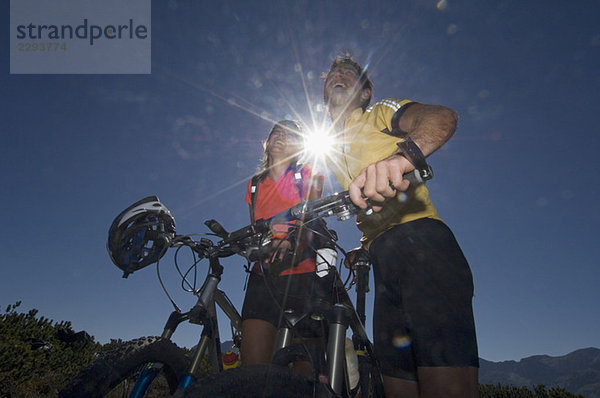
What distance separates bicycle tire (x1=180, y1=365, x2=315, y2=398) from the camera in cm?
122

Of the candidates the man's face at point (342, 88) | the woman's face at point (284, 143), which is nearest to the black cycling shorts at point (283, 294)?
the man's face at point (342, 88)

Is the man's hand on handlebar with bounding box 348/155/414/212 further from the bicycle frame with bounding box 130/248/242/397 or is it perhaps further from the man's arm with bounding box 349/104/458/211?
the bicycle frame with bounding box 130/248/242/397

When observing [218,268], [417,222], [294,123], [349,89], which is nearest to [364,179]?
[417,222]

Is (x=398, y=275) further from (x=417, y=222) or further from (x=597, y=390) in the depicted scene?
(x=597, y=390)

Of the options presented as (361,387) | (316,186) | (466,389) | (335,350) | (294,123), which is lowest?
(361,387)

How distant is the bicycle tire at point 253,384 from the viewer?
4.00 feet

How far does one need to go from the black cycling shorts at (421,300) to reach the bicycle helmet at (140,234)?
78.2 inches

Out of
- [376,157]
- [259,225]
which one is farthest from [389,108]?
[259,225]

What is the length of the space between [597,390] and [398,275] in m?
288

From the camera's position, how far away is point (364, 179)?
142cm

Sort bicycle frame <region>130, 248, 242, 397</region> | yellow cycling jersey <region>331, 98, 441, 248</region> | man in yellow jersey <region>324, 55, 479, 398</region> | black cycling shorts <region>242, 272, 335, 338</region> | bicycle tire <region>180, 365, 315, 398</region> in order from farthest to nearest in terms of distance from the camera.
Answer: black cycling shorts <region>242, 272, 335, 338</region> → yellow cycling jersey <region>331, 98, 441, 248</region> → bicycle frame <region>130, 248, 242, 397</region> → man in yellow jersey <region>324, 55, 479, 398</region> → bicycle tire <region>180, 365, 315, 398</region>

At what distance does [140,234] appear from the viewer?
8.83 feet

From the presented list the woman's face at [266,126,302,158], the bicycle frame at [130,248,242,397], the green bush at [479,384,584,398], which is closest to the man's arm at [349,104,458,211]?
the bicycle frame at [130,248,242,397]

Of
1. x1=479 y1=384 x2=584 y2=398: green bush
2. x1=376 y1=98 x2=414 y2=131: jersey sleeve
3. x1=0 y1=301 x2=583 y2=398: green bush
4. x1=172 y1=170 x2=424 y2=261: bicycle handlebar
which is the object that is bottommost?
x1=479 y1=384 x2=584 y2=398: green bush
